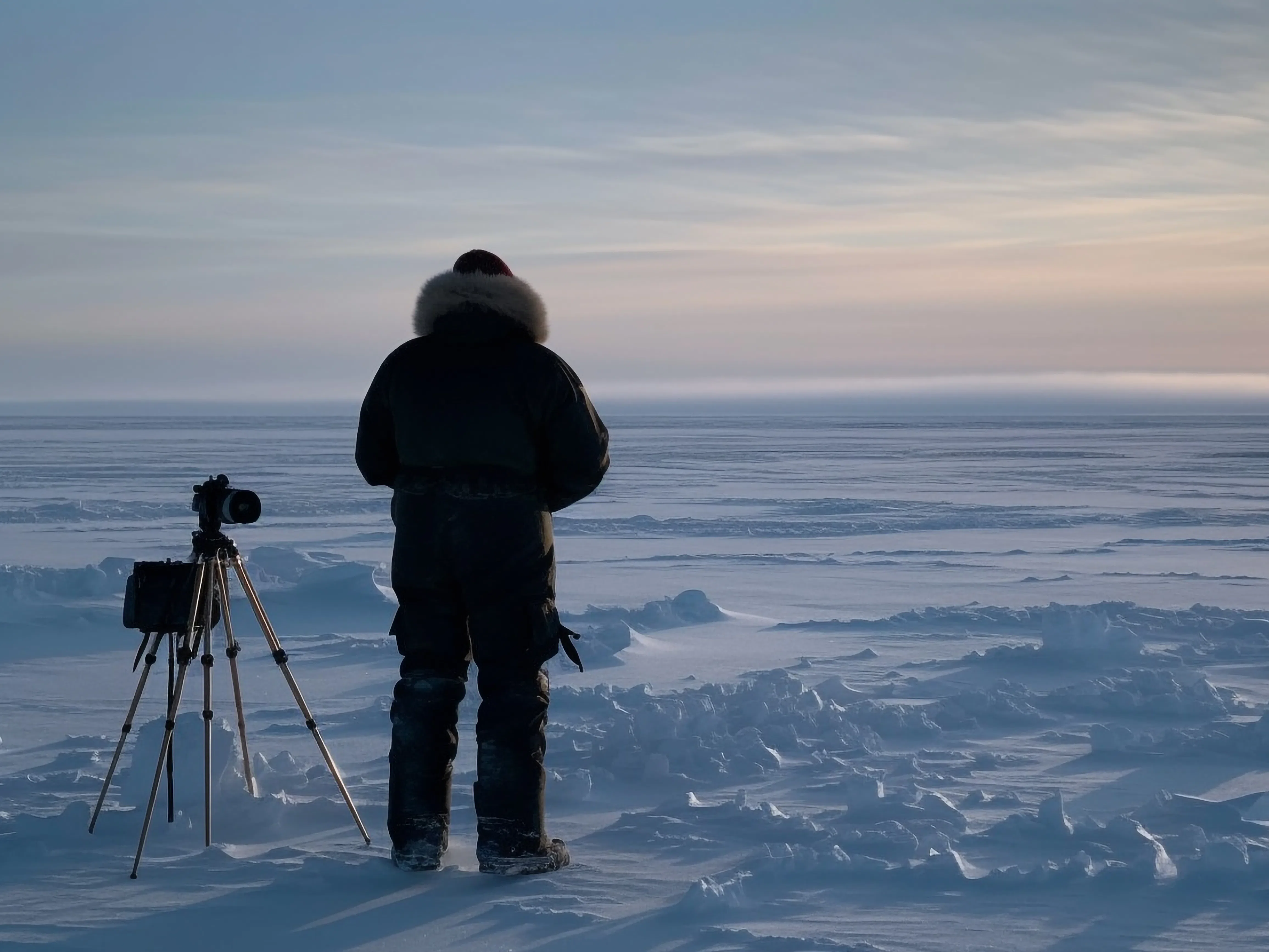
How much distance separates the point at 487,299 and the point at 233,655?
140 centimetres

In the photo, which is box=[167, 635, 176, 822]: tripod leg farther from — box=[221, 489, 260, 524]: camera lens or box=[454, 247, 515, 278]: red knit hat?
box=[454, 247, 515, 278]: red knit hat

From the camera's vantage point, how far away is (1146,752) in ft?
16.2

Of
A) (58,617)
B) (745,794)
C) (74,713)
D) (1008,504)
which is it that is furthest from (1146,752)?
(1008,504)

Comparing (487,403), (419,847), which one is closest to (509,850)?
(419,847)

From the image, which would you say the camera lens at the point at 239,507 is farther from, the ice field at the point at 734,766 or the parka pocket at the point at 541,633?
the parka pocket at the point at 541,633

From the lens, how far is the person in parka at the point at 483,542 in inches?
136

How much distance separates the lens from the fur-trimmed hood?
353 centimetres

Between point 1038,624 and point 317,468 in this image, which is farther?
point 317,468

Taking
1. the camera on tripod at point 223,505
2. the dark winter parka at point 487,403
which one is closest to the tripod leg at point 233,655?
the camera on tripod at point 223,505

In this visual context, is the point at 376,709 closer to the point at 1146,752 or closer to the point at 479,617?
the point at 479,617

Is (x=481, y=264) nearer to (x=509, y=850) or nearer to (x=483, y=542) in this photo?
(x=483, y=542)

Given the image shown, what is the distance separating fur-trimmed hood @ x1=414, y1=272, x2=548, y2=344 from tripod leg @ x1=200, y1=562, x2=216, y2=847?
107cm

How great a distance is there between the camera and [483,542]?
3.43 m

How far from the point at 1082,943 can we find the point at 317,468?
27302mm
